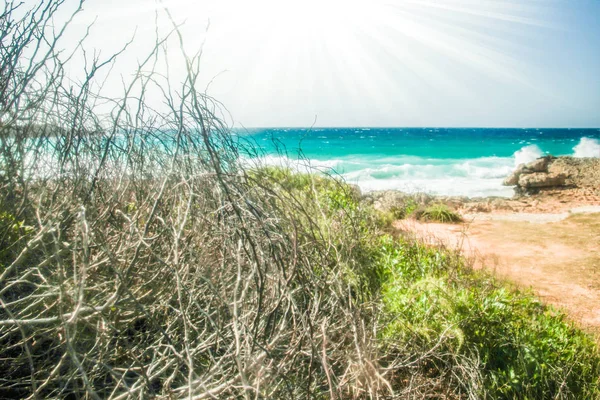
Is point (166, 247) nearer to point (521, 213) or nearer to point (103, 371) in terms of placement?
point (103, 371)

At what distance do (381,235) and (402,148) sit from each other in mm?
40933

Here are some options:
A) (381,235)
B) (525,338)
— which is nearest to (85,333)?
(525,338)

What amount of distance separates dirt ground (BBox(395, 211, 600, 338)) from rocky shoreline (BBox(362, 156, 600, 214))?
1656 millimetres

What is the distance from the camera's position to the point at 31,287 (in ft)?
8.02

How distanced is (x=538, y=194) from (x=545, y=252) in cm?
1063

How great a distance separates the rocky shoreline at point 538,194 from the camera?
1173 cm

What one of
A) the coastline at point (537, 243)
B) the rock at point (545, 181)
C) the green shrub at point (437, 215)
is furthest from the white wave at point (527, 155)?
the green shrub at point (437, 215)

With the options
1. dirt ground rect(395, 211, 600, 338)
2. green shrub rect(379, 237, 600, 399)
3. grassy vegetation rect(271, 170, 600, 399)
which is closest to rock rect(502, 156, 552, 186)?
dirt ground rect(395, 211, 600, 338)

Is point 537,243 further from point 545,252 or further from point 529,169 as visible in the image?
point 529,169

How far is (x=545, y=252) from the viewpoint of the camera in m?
6.67

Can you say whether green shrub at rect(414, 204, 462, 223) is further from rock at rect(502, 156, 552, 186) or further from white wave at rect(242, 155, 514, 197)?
rock at rect(502, 156, 552, 186)

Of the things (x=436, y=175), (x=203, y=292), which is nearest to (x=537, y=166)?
(x=436, y=175)

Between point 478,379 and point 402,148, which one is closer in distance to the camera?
point 478,379

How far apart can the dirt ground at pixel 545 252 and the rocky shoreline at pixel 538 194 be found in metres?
1.66
